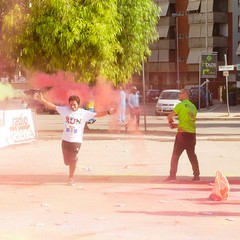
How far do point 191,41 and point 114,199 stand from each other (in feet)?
236

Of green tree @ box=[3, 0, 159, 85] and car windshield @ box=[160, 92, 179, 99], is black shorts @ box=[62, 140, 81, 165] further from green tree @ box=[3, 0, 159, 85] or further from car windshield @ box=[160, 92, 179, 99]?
car windshield @ box=[160, 92, 179, 99]

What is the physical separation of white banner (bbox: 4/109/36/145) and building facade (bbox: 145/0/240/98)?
54.4 m

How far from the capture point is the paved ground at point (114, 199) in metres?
9.38

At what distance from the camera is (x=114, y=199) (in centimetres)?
1219

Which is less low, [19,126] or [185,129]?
[185,129]

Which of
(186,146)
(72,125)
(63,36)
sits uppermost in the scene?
(63,36)

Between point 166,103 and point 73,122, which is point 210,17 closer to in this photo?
point 166,103

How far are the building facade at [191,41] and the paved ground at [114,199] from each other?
60669 millimetres

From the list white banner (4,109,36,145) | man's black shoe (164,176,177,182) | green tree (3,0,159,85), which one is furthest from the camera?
green tree (3,0,159,85)

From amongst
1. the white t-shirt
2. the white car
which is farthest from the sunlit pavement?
the white car

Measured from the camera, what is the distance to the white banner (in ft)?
75.8

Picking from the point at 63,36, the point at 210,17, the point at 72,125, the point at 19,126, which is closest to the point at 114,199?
the point at 72,125

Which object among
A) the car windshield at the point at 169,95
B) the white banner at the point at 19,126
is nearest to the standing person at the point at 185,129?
the white banner at the point at 19,126

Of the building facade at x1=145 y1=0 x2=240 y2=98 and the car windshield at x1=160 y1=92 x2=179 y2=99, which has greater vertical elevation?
the building facade at x1=145 y1=0 x2=240 y2=98
